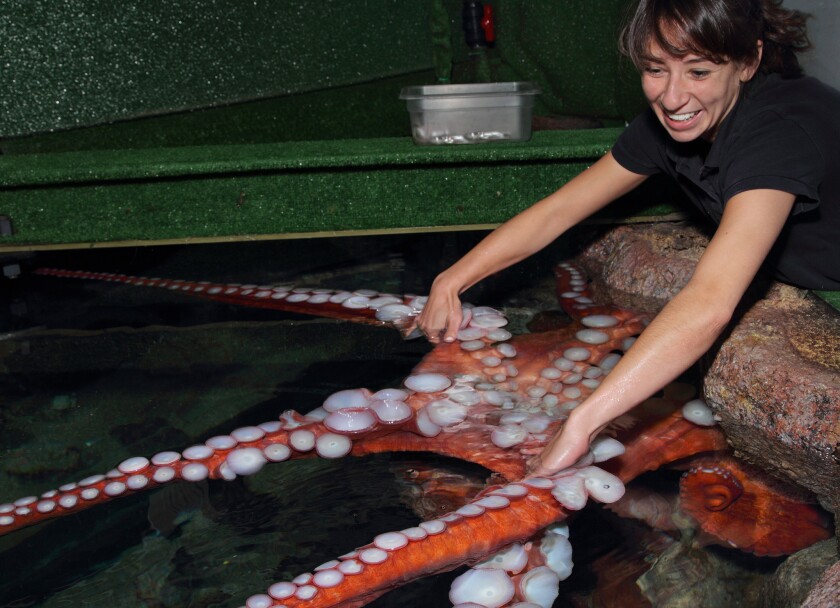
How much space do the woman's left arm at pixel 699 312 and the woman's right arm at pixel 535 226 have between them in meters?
0.71

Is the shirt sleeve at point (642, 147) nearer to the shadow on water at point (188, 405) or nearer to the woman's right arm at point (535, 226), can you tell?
the woman's right arm at point (535, 226)

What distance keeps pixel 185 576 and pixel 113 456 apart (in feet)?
1.68

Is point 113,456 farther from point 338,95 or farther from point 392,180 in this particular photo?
point 338,95

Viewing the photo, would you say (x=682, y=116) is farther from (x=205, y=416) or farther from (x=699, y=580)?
(x=205, y=416)

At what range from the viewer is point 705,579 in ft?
5.00

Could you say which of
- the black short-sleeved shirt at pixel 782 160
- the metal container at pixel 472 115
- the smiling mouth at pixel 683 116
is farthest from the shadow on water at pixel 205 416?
the smiling mouth at pixel 683 116

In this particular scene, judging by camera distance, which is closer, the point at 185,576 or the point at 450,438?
the point at 185,576

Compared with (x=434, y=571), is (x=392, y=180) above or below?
above

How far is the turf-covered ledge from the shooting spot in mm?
2799

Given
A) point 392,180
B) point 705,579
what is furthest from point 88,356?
point 705,579

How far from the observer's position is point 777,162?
1.61 meters

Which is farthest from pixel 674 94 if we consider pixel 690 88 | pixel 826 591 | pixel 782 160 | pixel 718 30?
pixel 826 591

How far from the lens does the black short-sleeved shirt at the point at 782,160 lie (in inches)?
63.7

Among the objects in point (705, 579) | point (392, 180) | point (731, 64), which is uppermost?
point (731, 64)
